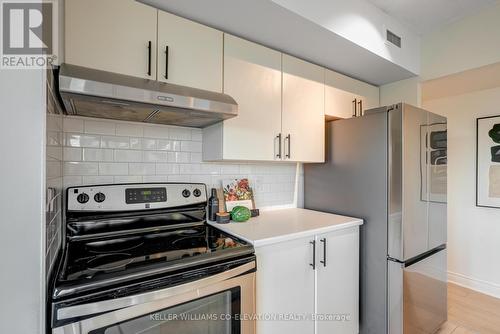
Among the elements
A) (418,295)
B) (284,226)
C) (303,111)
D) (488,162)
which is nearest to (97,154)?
(284,226)

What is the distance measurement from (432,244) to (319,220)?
91 cm

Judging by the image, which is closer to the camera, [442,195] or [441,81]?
[442,195]

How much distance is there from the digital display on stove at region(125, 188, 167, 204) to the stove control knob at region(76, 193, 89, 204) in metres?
0.19

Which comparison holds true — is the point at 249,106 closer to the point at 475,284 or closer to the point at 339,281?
the point at 339,281

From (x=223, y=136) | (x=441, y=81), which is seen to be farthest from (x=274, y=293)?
(x=441, y=81)

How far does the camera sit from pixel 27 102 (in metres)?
0.67

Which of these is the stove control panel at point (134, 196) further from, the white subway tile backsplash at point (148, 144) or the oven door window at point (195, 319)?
the oven door window at point (195, 319)

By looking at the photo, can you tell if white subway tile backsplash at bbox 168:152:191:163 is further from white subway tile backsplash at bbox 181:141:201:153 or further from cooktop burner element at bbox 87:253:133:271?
cooktop burner element at bbox 87:253:133:271

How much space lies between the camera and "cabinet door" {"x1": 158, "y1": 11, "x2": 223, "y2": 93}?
1294 mm

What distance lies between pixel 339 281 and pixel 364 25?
1784 mm

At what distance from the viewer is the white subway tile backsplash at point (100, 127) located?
1.36m

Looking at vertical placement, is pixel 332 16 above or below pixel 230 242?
above

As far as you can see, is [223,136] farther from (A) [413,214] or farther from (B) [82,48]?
(A) [413,214]

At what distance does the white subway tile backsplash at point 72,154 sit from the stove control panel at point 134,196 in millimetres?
174
